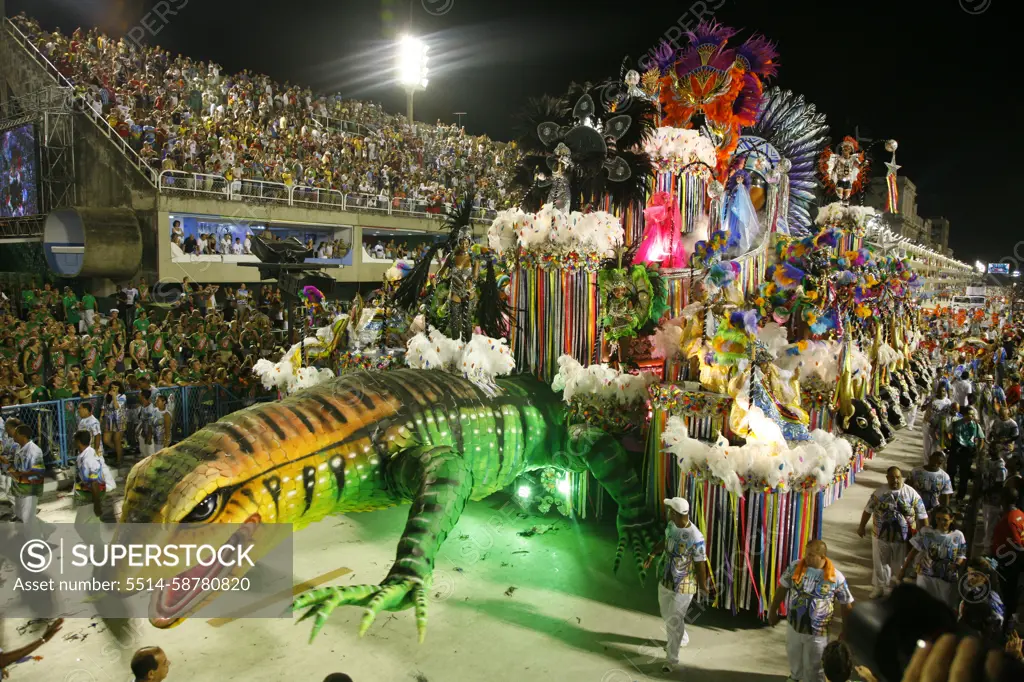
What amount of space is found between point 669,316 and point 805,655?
3.21m

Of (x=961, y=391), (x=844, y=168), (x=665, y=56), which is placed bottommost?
(x=961, y=391)

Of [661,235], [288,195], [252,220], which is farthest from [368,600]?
[288,195]

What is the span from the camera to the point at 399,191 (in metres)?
22.9

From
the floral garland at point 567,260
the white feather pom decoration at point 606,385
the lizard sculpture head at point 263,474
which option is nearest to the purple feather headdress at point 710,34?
the floral garland at point 567,260

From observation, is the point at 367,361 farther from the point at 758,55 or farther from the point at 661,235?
the point at 758,55

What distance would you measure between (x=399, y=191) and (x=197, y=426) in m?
14.5

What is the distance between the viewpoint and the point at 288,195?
18.6m

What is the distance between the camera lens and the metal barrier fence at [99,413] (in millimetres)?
8078

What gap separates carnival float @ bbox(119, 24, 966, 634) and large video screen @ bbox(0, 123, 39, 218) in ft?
50.0

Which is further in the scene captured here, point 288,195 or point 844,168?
point 288,195

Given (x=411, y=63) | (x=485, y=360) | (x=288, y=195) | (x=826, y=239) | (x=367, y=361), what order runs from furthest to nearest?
(x=411, y=63) → (x=288, y=195) → (x=367, y=361) → (x=826, y=239) → (x=485, y=360)

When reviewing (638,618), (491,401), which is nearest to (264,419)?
(491,401)

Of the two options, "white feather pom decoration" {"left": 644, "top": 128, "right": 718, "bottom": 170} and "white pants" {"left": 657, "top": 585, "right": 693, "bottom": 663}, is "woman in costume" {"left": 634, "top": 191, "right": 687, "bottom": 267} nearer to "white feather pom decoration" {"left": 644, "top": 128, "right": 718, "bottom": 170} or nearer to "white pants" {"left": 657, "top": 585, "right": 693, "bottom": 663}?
"white feather pom decoration" {"left": 644, "top": 128, "right": 718, "bottom": 170}

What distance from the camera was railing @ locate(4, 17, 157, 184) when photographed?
1594 cm
